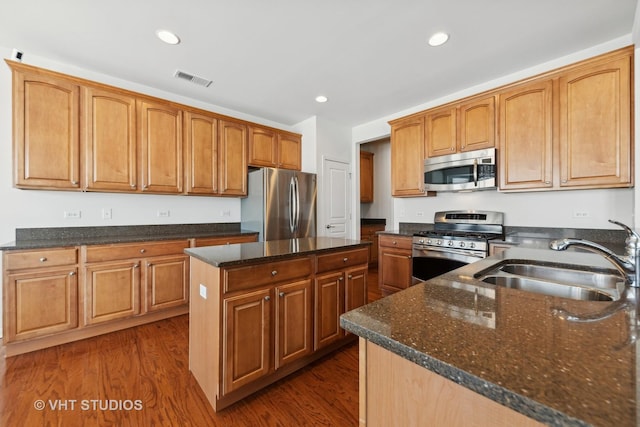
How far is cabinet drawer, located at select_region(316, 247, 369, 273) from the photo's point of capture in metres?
2.10

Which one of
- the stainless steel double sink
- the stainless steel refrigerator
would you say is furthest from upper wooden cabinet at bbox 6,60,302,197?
the stainless steel double sink

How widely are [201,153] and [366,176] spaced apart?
134 inches

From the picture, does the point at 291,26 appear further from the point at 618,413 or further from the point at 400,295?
the point at 618,413

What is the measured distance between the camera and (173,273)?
9.75 ft

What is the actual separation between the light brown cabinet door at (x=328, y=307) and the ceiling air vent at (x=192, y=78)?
255 centimetres

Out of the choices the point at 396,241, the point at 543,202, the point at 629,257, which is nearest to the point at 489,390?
the point at 629,257

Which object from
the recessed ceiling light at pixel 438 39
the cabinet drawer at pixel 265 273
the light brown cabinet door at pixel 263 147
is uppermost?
the recessed ceiling light at pixel 438 39

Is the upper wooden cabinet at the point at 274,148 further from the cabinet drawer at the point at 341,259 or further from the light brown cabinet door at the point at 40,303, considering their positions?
the light brown cabinet door at the point at 40,303

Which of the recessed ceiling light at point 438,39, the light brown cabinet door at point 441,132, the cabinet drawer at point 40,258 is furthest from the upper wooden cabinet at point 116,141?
the recessed ceiling light at point 438,39

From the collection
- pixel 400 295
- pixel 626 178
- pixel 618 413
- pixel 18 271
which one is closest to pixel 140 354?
pixel 18 271

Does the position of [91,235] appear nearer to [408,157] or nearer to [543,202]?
[408,157]

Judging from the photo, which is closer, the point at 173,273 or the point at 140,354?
the point at 140,354

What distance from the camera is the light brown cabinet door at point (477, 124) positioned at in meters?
2.91

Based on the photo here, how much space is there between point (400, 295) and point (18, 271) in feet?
9.86
